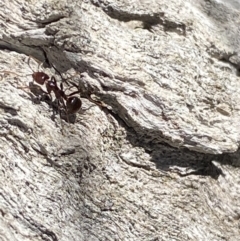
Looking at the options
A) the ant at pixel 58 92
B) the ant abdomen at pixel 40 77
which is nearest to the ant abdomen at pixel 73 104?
the ant at pixel 58 92

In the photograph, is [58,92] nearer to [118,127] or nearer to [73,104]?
[73,104]

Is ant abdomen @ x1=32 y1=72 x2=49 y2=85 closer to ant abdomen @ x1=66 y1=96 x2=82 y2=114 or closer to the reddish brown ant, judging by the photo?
the reddish brown ant

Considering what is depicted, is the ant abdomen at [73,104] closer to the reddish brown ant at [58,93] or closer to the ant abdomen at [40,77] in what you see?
the reddish brown ant at [58,93]

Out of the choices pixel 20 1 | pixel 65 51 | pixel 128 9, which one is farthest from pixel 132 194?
pixel 20 1

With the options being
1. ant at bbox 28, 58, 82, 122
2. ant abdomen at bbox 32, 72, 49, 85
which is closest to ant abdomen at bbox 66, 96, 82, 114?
ant at bbox 28, 58, 82, 122

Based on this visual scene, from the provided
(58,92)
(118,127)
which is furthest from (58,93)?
(118,127)

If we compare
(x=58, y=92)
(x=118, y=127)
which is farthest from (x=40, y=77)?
(x=118, y=127)

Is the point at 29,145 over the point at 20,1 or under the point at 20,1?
under

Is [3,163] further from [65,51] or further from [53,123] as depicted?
Result: [65,51]
